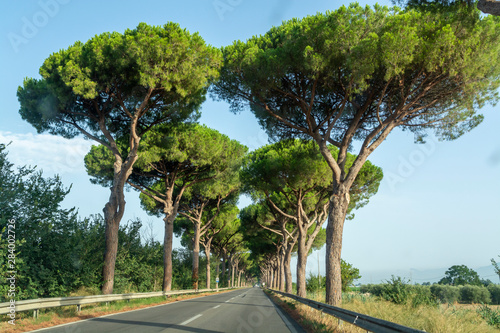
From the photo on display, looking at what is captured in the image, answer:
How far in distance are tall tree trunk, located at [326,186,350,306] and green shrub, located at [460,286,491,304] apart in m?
41.5

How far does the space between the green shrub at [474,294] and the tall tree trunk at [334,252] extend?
136 ft

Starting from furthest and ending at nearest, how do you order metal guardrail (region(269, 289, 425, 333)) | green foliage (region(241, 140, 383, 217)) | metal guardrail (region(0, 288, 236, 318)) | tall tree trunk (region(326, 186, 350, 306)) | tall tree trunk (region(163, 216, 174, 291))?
→ tall tree trunk (region(163, 216, 174, 291))
green foliage (region(241, 140, 383, 217))
tall tree trunk (region(326, 186, 350, 306))
metal guardrail (region(0, 288, 236, 318))
metal guardrail (region(269, 289, 425, 333))

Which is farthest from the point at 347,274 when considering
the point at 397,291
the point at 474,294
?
the point at 397,291

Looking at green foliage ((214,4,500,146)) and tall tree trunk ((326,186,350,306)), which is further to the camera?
tall tree trunk ((326,186,350,306))

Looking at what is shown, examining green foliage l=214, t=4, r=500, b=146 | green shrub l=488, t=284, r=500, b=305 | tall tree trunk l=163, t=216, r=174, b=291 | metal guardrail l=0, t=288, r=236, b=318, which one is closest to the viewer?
metal guardrail l=0, t=288, r=236, b=318

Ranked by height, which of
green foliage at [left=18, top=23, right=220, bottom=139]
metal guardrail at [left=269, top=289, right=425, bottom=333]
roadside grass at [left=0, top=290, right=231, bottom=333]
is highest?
green foliage at [left=18, top=23, right=220, bottom=139]

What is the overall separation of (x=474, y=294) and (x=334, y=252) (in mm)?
43684

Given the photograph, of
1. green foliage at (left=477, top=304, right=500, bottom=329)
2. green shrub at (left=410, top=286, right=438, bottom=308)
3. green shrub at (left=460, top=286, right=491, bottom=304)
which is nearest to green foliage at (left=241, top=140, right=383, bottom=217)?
green shrub at (left=410, top=286, right=438, bottom=308)

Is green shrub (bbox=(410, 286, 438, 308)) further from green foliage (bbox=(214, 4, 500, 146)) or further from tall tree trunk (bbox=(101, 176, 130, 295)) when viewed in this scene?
tall tree trunk (bbox=(101, 176, 130, 295))

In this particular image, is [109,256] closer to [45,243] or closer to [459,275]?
[45,243]

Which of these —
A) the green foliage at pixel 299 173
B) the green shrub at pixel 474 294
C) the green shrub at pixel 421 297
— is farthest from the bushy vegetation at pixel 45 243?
the green shrub at pixel 474 294

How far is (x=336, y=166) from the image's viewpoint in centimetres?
1221

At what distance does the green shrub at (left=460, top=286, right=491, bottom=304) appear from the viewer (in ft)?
141

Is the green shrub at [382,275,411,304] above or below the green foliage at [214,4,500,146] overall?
below
